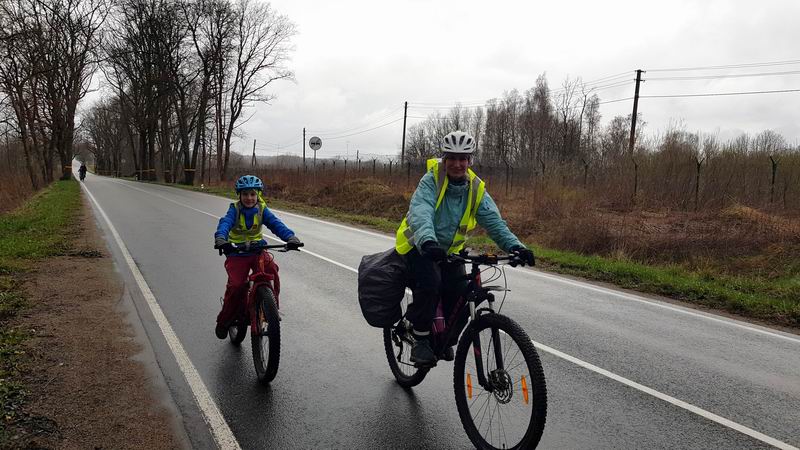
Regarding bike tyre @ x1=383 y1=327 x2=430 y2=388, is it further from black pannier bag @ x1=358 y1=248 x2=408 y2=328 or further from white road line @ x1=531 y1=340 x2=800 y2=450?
white road line @ x1=531 y1=340 x2=800 y2=450

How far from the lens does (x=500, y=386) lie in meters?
3.43

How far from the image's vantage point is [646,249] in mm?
11859

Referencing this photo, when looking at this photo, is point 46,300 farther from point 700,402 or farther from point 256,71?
point 256,71

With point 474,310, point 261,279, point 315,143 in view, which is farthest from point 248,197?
point 315,143

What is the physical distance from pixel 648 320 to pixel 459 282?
413 cm

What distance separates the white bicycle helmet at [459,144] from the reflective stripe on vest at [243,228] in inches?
90.3

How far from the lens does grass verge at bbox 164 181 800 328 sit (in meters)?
7.59

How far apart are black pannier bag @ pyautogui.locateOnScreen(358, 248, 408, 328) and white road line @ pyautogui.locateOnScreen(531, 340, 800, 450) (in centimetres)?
214

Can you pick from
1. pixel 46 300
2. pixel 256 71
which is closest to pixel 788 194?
pixel 46 300

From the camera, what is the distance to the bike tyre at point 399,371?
4410 mm

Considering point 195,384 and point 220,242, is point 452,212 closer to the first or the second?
point 220,242

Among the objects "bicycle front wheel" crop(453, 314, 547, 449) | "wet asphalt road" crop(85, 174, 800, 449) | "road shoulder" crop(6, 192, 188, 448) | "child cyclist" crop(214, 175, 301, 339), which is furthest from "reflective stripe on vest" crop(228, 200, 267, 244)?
"bicycle front wheel" crop(453, 314, 547, 449)

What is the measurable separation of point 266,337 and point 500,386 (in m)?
2.12

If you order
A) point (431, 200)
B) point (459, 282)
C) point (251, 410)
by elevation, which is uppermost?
point (431, 200)
